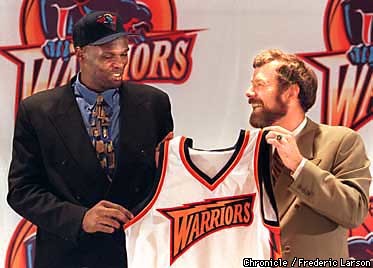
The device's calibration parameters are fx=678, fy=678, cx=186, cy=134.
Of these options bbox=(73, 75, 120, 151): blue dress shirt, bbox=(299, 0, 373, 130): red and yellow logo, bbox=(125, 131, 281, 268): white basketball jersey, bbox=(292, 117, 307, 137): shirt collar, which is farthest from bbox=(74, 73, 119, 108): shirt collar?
bbox=(299, 0, 373, 130): red and yellow logo

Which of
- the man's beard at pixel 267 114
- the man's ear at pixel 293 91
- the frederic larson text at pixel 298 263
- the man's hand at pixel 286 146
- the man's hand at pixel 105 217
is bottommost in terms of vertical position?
the frederic larson text at pixel 298 263

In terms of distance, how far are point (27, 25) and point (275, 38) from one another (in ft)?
2.94

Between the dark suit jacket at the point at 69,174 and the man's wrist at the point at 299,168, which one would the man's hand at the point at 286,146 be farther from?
the dark suit jacket at the point at 69,174

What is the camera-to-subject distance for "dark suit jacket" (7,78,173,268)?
70.8 inches

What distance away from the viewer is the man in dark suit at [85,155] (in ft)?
5.90

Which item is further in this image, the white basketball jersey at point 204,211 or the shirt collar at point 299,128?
the shirt collar at point 299,128

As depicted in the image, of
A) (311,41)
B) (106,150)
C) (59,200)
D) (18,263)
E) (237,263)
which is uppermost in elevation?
(311,41)

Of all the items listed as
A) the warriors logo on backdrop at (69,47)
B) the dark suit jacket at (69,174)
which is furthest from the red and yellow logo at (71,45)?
the dark suit jacket at (69,174)

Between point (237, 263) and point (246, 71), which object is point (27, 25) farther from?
point (237, 263)

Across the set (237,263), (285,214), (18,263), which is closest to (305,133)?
(285,214)

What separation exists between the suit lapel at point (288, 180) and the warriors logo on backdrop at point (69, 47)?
0.77 metres

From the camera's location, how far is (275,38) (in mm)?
2484

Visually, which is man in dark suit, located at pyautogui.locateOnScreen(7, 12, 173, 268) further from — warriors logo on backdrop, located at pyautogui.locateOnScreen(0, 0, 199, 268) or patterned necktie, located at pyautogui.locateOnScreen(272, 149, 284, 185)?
warriors logo on backdrop, located at pyautogui.locateOnScreen(0, 0, 199, 268)

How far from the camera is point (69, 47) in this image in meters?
2.45
